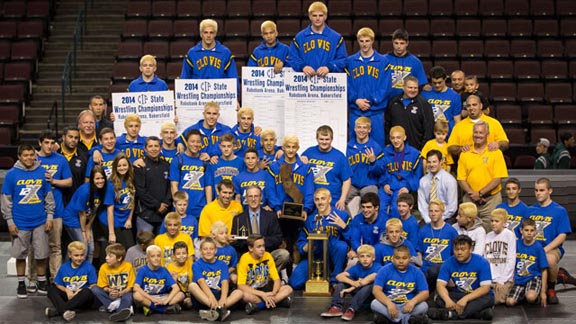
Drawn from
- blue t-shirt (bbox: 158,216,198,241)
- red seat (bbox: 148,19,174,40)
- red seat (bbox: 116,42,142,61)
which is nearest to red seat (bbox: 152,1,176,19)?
red seat (bbox: 148,19,174,40)

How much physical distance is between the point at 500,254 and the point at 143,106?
15.4 ft

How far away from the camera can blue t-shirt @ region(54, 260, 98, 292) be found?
11141mm

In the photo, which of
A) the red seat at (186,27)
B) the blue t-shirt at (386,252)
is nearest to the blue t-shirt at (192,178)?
the blue t-shirt at (386,252)

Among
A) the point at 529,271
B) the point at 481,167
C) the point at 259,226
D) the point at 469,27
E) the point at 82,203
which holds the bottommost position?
the point at 529,271

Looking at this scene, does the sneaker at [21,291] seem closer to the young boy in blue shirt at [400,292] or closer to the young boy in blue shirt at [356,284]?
the young boy in blue shirt at [356,284]

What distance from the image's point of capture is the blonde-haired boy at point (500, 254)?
36.9 ft

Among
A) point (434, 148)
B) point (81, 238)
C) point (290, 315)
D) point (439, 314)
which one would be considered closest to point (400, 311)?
point (439, 314)

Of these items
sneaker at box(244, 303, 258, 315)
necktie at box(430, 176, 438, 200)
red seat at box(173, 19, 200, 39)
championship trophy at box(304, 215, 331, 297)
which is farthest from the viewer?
red seat at box(173, 19, 200, 39)

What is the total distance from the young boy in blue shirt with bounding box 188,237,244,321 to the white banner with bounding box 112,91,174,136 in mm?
2520

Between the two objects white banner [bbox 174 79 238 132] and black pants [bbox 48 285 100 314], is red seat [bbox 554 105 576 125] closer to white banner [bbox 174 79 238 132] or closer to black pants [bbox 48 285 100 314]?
white banner [bbox 174 79 238 132]

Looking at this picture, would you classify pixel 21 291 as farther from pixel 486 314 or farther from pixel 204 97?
pixel 486 314

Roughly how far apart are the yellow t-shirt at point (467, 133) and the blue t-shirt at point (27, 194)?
4.76 m

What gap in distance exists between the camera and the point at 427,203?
11953mm

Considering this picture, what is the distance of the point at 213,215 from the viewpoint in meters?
11.7
